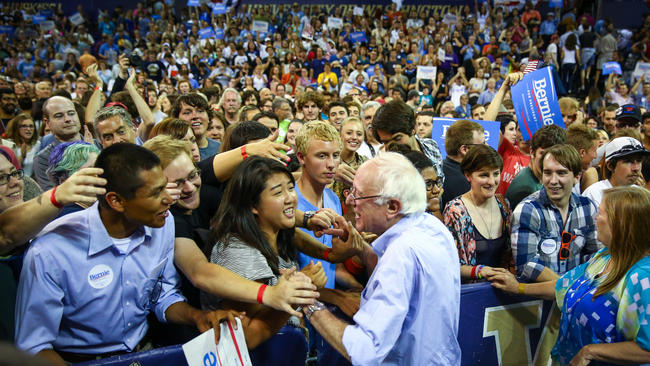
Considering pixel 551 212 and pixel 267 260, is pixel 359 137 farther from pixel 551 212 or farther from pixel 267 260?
pixel 267 260

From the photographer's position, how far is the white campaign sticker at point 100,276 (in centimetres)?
228

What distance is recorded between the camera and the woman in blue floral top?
2.49m

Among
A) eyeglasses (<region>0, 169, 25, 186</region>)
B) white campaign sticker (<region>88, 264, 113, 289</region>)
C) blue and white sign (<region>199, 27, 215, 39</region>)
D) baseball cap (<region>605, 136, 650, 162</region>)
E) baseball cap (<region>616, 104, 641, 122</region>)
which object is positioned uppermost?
blue and white sign (<region>199, 27, 215, 39</region>)

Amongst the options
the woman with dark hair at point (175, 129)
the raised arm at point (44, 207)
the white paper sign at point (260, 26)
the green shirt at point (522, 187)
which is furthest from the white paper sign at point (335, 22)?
the raised arm at point (44, 207)

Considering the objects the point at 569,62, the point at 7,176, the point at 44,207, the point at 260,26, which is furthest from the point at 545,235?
the point at 260,26

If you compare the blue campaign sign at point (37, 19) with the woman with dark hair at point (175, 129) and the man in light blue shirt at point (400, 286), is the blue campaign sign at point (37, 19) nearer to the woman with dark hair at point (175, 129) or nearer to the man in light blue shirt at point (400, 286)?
the woman with dark hair at point (175, 129)

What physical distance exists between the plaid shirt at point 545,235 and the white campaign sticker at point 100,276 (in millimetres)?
2498

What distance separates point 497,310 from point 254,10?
21.6 metres

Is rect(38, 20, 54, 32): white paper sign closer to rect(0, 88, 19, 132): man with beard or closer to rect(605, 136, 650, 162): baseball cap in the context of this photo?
rect(0, 88, 19, 132): man with beard

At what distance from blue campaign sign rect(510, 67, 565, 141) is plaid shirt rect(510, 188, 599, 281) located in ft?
8.68

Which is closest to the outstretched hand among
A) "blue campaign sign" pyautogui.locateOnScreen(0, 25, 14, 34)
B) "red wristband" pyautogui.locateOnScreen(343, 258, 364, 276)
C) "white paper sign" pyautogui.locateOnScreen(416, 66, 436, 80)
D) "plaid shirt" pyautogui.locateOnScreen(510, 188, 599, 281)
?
"red wristband" pyautogui.locateOnScreen(343, 258, 364, 276)

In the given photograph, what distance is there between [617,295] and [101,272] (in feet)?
8.08

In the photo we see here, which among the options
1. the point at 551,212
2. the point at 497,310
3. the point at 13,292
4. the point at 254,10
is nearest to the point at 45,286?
the point at 13,292

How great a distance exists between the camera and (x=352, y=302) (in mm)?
2674
